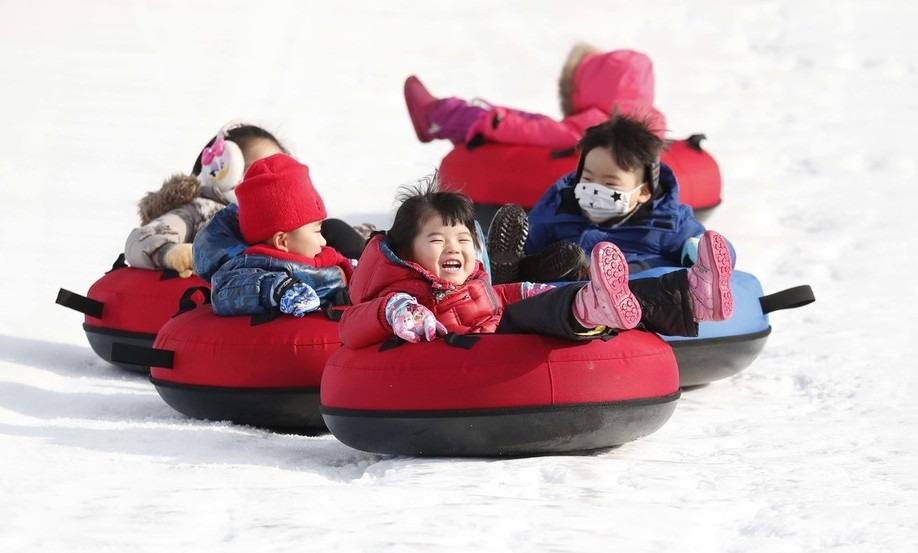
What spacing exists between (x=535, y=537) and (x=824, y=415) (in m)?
2.46

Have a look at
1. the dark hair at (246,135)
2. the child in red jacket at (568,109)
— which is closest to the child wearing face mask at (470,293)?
the dark hair at (246,135)

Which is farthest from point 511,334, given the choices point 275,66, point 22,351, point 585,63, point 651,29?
point 651,29

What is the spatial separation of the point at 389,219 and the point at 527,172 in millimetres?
2724

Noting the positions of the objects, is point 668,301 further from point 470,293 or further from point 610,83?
point 610,83

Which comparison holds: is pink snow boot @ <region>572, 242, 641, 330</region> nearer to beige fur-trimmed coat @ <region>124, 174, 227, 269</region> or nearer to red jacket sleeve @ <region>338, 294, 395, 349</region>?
red jacket sleeve @ <region>338, 294, 395, 349</region>

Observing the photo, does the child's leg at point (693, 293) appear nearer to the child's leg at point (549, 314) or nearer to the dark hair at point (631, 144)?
the child's leg at point (549, 314)

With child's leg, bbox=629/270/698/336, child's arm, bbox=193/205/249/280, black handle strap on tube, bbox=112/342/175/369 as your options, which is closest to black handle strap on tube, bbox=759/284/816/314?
child's leg, bbox=629/270/698/336

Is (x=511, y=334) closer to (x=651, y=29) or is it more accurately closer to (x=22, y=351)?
(x=22, y=351)

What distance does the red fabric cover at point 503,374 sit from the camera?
4648 millimetres

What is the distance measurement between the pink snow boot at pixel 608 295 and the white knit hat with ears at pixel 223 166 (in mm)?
2791

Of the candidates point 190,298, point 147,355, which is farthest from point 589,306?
point 190,298

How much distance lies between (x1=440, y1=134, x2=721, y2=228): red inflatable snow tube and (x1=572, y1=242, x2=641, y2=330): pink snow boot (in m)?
4.45

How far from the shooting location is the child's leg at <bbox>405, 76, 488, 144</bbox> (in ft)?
32.4

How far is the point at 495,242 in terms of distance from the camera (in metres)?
6.26
